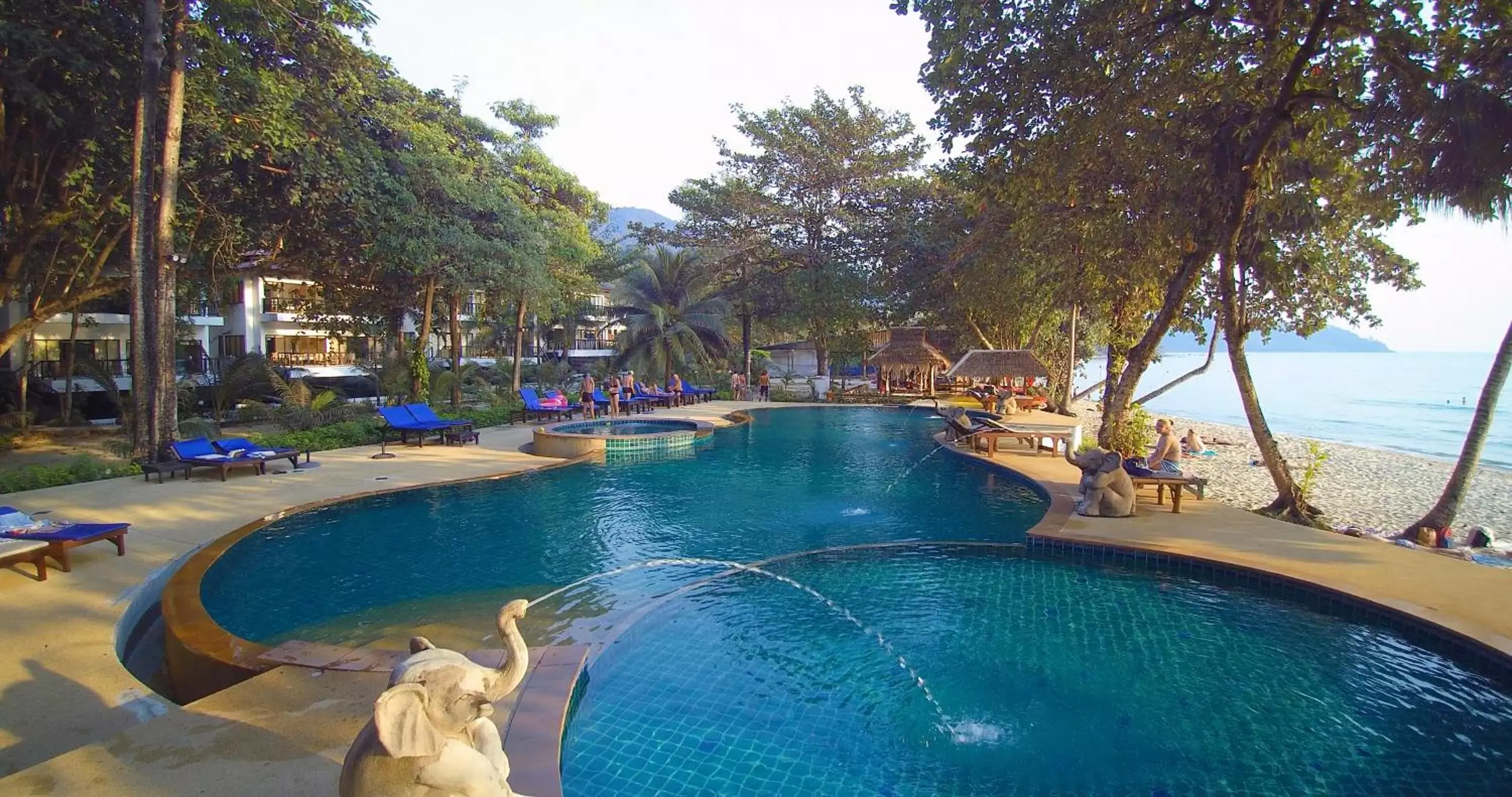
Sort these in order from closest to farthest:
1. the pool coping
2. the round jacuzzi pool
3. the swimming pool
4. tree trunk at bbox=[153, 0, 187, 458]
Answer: the swimming pool, the pool coping, tree trunk at bbox=[153, 0, 187, 458], the round jacuzzi pool

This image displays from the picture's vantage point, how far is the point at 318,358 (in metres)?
34.3

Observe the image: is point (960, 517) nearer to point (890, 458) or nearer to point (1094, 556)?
point (1094, 556)

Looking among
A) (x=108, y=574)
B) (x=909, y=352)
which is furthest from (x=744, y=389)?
(x=108, y=574)

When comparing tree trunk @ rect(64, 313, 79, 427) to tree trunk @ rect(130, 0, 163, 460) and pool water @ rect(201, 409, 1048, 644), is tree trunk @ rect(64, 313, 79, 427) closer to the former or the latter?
tree trunk @ rect(130, 0, 163, 460)

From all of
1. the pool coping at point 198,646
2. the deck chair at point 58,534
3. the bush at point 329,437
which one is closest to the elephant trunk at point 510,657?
the pool coping at point 198,646

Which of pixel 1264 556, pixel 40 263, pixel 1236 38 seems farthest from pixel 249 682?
pixel 40 263

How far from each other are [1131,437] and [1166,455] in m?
3.85

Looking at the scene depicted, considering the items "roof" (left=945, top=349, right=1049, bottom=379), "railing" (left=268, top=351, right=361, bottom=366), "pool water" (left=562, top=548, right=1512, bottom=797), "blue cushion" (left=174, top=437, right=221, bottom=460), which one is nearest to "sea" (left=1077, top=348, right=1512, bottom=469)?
"roof" (left=945, top=349, right=1049, bottom=379)

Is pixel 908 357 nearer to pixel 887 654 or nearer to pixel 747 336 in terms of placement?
pixel 747 336

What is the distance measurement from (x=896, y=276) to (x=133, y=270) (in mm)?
24213

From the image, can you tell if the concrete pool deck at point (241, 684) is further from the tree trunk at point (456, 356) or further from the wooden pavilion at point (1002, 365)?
Result: the wooden pavilion at point (1002, 365)

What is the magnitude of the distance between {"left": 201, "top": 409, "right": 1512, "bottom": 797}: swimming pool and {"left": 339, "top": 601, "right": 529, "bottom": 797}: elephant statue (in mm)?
1735

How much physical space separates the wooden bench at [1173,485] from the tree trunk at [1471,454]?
2722 millimetres

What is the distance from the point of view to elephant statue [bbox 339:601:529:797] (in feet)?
7.20
